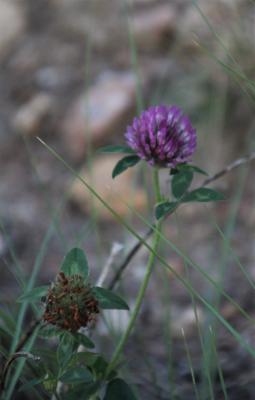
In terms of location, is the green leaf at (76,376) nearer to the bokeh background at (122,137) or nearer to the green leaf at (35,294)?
the green leaf at (35,294)

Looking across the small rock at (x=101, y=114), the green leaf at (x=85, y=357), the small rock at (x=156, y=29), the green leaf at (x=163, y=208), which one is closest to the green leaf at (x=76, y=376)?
the green leaf at (x=85, y=357)

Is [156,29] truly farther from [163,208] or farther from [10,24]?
[163,208]

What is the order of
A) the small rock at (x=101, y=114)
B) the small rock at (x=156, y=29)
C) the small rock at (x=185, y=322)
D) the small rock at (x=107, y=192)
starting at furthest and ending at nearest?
1. the small rock at (x=156, y=29)
2. the small rock at (x=101, y=114)
3. the small rock at (x=107, y=192)
4. the small rock at (x=185, y=322)

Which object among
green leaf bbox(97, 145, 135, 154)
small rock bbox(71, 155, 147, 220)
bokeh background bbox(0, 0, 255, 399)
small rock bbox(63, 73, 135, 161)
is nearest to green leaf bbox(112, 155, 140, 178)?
green leaf bbox(97, 145, 135, 154)

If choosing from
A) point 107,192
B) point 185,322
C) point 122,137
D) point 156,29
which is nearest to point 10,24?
point 156,29

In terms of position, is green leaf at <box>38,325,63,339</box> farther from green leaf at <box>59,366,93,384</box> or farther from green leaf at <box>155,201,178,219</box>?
green leaf at <box>155,201,178,219</box>

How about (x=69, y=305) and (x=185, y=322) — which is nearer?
(x=69, y=305)

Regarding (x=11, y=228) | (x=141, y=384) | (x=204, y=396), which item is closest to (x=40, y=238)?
(x=11, y=228)
